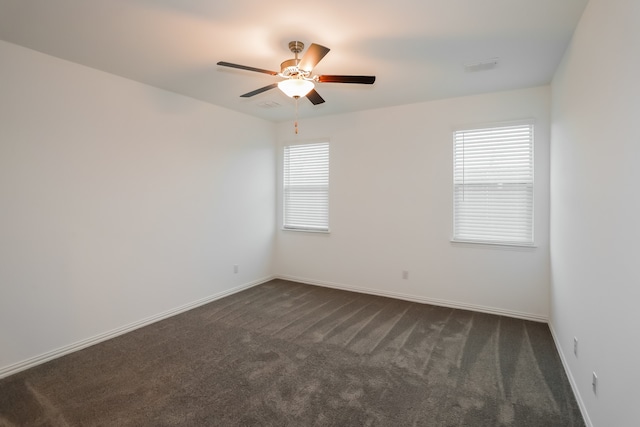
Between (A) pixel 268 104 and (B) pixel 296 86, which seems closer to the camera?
(B) pixel 296 86

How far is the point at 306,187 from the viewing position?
530 cm

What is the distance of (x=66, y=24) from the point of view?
2.34 metres

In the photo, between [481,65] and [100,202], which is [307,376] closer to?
[100,202]

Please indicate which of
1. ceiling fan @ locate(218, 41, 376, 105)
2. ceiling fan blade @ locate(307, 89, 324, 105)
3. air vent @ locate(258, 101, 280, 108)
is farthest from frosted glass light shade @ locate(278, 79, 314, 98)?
air vent @ locate(258, 101, 280, 108)

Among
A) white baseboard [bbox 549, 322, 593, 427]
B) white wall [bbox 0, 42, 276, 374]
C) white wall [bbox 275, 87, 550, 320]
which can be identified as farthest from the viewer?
white wall [bbox 275, 87, 550, 320]

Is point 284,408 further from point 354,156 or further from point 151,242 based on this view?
point 354,156

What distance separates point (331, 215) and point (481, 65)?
2.83 metres

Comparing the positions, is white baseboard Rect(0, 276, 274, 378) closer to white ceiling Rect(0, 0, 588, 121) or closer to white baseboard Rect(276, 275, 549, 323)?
white baseboard Rect(276, 275, 549, 323)

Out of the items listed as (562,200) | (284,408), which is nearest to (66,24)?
(284,408)

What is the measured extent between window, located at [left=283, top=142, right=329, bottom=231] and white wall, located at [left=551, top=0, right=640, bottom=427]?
3169mm

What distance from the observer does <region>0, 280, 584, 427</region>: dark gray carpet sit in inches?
82.2

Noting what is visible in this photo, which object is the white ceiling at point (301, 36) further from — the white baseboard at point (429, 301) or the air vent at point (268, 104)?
the white baseboard at point (429, 301)

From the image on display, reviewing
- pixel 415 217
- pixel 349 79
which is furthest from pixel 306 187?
pixel 349 79

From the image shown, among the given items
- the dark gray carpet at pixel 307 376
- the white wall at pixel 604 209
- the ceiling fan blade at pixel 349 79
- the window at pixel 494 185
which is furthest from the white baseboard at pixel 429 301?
the ceiling fan blade at pixel 349 79
